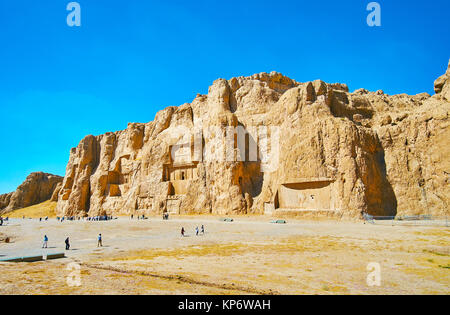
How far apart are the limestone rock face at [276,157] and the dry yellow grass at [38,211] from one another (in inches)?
161

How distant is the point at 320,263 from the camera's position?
13562 millimetres

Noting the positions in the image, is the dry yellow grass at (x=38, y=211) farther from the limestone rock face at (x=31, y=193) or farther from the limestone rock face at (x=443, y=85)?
the limestone rock face at (x=443, y=85)

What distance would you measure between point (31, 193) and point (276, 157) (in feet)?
260

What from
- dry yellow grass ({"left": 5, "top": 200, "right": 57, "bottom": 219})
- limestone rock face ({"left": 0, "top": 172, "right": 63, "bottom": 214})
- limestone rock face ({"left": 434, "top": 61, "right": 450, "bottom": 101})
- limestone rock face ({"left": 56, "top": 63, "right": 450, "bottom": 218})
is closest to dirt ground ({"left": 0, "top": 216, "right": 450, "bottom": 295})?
limestone rock face ({"left": 56, "top": 63, "right": 450, "bottom": 218})

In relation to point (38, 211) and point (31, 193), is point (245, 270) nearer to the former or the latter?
point (38, 211)

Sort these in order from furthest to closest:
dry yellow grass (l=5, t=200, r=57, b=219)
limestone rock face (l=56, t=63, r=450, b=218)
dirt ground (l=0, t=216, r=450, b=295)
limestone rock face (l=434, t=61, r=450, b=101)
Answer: dry yellow grass (l=5, t=200, r=57, b=219) < limestone rock face (l=434, t=61, r=450, b=101) < limestone rock face (l=56, t=63, r=450, b=218) < dirt ground (l=0, t=216, r=450, b=295)

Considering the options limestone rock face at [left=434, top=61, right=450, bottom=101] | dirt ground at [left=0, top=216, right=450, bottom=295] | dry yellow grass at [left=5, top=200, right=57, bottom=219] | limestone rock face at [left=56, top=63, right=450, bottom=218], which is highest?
limestone rock face at [left=434, top=61, right=450, bottom=101]

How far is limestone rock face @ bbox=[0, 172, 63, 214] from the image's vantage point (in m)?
86.8

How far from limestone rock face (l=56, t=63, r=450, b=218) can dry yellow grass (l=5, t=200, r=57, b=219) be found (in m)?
4.09

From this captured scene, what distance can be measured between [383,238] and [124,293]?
19.7m

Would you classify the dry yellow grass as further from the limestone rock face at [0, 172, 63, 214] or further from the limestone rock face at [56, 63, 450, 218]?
the limestone rock face at [0, 172, 63, 214]

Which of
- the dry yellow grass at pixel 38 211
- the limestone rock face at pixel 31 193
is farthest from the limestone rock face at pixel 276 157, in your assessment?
the limestone rock face at pixel 31 193

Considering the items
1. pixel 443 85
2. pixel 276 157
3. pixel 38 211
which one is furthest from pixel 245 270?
pixel 38 211

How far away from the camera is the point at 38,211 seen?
262 feet
